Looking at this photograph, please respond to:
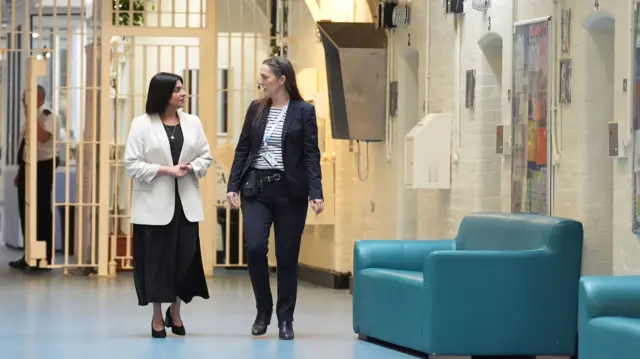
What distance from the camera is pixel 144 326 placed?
8.61 meters

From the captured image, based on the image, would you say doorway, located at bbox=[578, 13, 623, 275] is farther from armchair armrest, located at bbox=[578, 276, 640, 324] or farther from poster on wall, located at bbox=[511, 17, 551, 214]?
armchair armrest, located at bbox=[578, 276, 640, 324]

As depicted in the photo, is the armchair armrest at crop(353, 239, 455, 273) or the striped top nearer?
the striped top

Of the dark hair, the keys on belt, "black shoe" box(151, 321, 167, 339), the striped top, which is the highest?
the dark hair

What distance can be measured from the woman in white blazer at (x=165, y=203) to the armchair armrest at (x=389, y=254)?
0.90m

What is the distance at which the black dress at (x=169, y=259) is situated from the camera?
786cm

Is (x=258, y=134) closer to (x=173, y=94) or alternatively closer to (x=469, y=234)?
(x=173, y=94)

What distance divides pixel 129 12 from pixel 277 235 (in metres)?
5.18

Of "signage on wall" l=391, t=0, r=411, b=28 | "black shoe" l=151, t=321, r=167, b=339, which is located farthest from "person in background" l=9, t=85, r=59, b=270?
"black shoe" l=151, t=321, r=167, b=339

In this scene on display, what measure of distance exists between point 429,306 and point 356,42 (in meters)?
4.18

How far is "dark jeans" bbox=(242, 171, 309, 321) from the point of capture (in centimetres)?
773

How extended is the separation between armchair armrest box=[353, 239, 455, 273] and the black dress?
90 centimetres

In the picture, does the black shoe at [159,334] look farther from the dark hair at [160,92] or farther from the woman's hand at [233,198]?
the dark hair at [160,92]

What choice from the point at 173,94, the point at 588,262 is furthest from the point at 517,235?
the point at 173,94

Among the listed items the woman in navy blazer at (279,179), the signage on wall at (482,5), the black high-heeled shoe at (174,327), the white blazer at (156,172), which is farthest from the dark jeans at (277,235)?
the signage on wall at (482,5)
